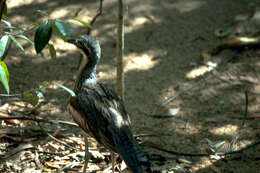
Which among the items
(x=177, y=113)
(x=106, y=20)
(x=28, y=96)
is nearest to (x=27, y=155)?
(x=28, y=96)

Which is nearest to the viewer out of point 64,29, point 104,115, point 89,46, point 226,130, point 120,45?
point 64,29

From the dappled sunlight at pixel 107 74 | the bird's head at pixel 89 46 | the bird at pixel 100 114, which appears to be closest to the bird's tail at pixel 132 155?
the bird at pixel 100 114

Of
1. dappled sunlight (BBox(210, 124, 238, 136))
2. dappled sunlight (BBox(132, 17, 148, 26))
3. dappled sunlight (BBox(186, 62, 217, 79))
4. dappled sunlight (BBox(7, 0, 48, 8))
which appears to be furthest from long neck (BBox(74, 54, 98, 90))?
dappled sunlight (BBox(7, 0, 48, 8))

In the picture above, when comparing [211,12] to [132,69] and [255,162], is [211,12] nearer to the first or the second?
[132,69]

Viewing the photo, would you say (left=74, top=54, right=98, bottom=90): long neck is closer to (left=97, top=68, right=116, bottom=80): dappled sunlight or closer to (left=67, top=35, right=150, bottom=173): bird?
(left=67, top=35, right=150, bottom=173): bird

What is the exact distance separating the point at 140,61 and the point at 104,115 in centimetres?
269

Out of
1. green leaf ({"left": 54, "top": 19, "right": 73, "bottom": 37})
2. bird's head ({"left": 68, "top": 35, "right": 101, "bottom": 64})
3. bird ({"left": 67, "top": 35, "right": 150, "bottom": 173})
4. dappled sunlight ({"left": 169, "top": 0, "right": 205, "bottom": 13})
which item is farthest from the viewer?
dappled sunlight ({"left": 169, "top": 0, "right": 205, "bottom": 13})

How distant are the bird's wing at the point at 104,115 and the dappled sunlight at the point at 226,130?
5.44ft

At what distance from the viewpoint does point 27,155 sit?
432cm

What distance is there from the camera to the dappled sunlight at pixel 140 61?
6.18 metres

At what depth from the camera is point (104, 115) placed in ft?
12.2

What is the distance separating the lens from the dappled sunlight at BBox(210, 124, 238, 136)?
196 inches

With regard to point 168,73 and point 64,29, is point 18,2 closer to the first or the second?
point 168,73

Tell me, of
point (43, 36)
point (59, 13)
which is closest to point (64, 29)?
point (43, 36)
